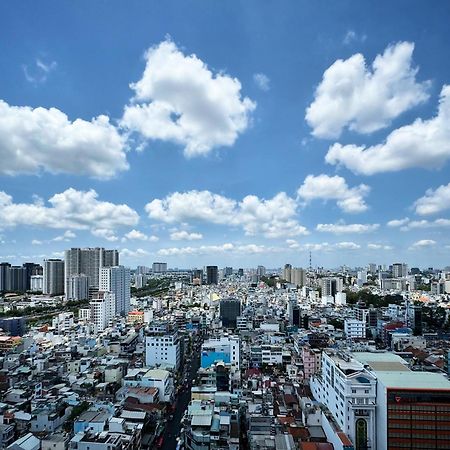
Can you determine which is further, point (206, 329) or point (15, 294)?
point (15, 294)

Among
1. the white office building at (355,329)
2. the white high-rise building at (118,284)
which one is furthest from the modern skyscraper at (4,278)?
the white office building at (355,329)

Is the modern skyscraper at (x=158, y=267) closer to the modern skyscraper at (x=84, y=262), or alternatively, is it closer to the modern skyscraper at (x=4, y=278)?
the modern skyscraper at (x=4, y=278)

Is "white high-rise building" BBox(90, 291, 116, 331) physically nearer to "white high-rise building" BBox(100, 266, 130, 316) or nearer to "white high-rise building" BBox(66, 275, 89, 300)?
"white high-rise building" BBox(100, 266, 130, 316)

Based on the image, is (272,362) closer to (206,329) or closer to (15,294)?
(206,329)

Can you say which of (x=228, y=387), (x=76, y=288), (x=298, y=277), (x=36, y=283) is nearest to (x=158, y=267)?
(x=298, y=277)

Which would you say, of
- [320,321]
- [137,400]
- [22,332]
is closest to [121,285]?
[22,332]

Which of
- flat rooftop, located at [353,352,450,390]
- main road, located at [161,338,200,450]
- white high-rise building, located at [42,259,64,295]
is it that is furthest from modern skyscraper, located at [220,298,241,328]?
white high-rise building, located at [42,259,64,295]
